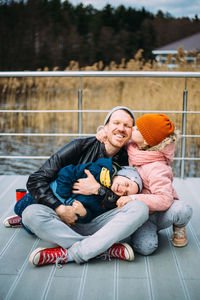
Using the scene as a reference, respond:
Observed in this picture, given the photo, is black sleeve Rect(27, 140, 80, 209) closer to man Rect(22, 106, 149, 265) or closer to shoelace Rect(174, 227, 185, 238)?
man Rect(22, 106, 149, 265)

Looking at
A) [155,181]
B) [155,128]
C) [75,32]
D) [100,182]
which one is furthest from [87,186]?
[75,32]

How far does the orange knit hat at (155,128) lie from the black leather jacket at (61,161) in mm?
242

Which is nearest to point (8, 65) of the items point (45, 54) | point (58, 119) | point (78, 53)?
point (45, 54)

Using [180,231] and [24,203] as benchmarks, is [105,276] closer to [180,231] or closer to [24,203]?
[180,231]

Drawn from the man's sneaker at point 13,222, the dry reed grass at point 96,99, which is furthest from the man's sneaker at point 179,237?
the dry reed grass at point 96,99

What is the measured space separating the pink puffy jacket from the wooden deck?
264 millimetres

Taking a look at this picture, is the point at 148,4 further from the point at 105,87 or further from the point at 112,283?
the point at 112,283

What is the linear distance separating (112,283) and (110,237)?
19 centimetres

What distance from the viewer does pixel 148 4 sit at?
1636cm

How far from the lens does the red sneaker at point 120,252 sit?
1.60 metres

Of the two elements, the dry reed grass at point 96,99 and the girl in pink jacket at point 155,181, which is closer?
the girl in pink jacket at point 155,181

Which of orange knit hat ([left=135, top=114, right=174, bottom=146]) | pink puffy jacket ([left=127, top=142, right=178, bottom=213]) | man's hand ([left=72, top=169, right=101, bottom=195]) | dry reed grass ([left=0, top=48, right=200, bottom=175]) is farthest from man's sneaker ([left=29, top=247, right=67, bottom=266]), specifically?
dry reed grass ([left=0, top=48, right=200, bottom=175])

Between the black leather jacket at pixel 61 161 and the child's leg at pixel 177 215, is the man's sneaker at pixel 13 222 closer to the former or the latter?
the black leather jacket at pixel 61 161

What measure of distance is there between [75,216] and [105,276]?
319mm
